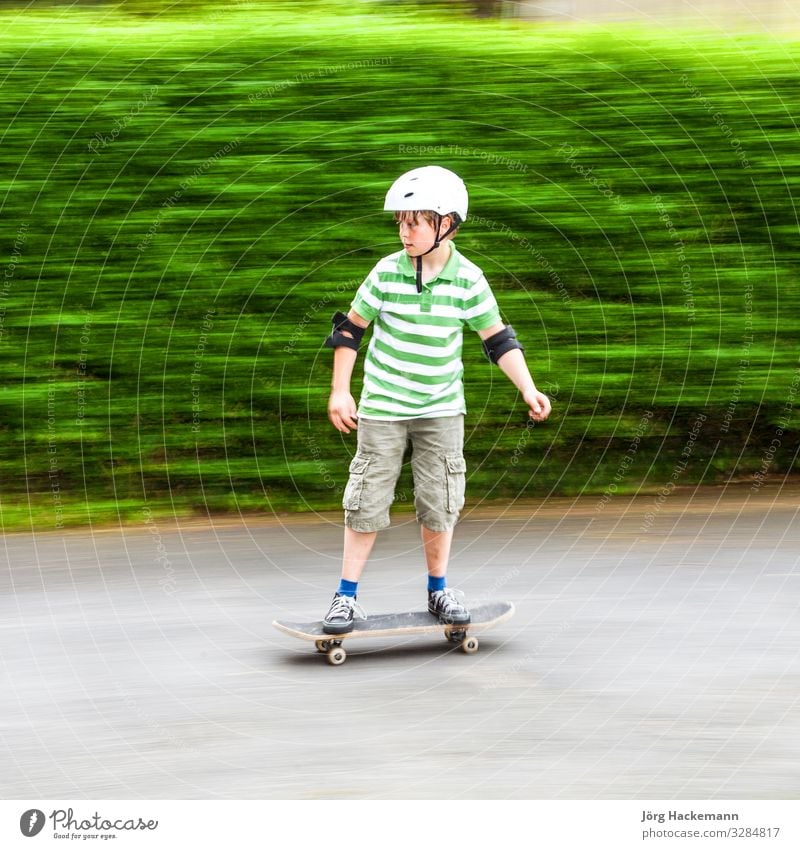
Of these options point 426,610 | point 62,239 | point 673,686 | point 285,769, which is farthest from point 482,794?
point 62,239

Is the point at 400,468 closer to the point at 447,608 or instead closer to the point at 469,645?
the point at 447,608

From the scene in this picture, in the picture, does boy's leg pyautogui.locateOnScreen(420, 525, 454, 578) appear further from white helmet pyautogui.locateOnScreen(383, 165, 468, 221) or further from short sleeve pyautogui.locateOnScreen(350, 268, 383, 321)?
white helmet pyautogui.locateOnScreen(383, 165, 468, 221)

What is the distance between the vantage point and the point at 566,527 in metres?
6.32

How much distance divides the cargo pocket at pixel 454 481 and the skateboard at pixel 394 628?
44 cm

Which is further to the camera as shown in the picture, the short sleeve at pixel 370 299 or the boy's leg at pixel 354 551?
the boy's leg at pixel 354 551

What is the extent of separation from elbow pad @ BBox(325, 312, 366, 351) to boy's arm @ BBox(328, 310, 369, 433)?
0.4 inches

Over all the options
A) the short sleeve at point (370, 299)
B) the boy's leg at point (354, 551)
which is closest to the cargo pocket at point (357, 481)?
the boy's leg at point (354, 551)

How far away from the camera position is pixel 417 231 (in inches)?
173

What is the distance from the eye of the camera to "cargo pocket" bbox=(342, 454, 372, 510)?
4602 mm

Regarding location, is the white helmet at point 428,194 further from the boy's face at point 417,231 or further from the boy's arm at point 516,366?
the boy's arm at point 516,366

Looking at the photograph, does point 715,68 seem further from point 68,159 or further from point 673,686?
point 673,686

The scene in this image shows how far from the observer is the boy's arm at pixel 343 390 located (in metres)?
4.47

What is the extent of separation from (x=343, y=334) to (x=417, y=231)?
46 cm

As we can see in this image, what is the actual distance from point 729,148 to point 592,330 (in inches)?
50.1
